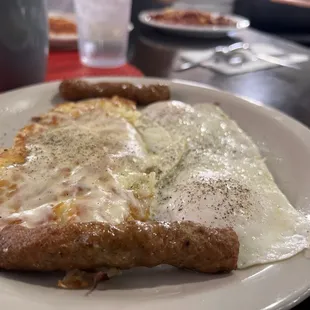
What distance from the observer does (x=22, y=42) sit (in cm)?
154

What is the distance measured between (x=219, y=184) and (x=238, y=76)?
1.23 m

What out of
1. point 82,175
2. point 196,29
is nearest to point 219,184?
point 82,175

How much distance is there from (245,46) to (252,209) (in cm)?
180

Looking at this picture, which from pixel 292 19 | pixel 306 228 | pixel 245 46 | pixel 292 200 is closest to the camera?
pixel 306 228

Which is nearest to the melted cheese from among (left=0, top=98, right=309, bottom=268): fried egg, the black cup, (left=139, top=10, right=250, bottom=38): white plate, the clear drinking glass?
(left=0, top=98, right=309, bottom=268): fried egg

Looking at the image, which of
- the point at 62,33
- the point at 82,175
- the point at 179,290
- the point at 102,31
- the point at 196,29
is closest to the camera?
the point at 179,290

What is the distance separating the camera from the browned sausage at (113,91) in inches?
58.7

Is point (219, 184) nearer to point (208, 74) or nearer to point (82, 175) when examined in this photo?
point (82, 175)

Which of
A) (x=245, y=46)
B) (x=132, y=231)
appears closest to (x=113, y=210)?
(x=132, y=231)

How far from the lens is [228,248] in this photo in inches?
31.0

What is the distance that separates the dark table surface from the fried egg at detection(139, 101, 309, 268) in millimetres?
534

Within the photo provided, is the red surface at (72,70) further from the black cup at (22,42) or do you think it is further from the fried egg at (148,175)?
the fried egg at (148,175)

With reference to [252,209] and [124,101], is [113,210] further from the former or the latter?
[124,101]

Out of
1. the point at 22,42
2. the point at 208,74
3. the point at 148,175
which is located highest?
the point at 22,42
